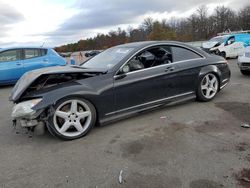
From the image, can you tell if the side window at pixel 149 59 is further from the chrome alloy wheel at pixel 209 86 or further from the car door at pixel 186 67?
the chrome alloy wheel at pixel 209 86

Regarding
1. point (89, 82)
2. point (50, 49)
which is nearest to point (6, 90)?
point (50, 49)

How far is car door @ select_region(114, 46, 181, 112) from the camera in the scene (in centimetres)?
467

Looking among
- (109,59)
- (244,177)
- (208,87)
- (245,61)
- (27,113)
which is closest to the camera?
(244,177)

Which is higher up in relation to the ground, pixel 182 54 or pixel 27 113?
pixel 182 54

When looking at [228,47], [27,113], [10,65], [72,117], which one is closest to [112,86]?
[72,117]

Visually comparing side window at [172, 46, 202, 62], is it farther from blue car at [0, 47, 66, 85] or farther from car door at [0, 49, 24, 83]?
car door at [0, 49, 24, 83]

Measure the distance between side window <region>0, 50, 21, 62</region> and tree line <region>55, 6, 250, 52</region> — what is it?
5733 cm

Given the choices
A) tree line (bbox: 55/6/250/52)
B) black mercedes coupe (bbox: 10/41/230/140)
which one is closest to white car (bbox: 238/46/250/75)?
black mercedes coupe (bbox: 10/41/230/140)

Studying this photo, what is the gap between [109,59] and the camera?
5.26 meters

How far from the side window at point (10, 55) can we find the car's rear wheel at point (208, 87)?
685cm

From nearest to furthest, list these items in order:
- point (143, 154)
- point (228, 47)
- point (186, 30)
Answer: point (143, 154), point (228, 47), point (186, 30)

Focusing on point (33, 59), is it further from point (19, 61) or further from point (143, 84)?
point (143, 84)

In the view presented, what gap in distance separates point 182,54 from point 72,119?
2720 millimetres

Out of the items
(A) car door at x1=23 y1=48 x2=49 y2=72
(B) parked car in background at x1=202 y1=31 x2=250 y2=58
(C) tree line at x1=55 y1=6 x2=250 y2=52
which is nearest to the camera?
(A) car door at x1=23 y1=48 x2=49 y2=72
